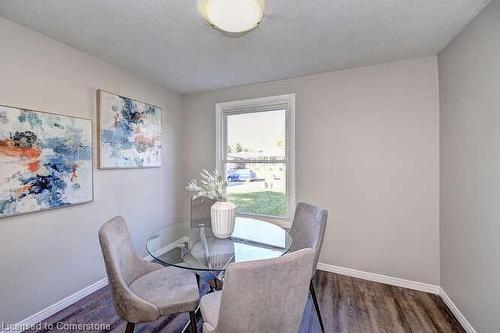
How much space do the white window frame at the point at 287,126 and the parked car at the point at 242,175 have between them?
0.14 meters

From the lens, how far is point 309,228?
6.43 feet

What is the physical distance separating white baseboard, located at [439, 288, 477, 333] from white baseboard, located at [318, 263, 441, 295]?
9cm

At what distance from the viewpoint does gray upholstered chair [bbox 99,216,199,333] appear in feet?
4.38

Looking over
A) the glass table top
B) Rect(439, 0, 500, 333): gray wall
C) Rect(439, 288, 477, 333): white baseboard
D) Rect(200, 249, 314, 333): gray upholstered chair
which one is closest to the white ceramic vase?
the glass table top

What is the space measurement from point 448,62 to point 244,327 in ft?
8.67

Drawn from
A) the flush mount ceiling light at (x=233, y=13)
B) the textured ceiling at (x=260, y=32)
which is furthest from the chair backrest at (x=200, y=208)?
the flush mount ceiling light at (x=233, y=13)

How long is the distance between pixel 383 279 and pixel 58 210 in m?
3.28

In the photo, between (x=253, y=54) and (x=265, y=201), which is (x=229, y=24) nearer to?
(x=253, y=54)

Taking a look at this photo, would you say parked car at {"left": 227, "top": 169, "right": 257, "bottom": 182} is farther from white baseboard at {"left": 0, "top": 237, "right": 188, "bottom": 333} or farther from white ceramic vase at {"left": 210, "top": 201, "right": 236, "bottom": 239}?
white baseboard at {"left": 0, "top": 237, "right": 188, "bottom": 333}

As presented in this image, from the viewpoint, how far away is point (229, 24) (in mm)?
1416

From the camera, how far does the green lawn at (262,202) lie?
9.86 ft

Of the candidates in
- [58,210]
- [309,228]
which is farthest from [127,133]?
[309,228]

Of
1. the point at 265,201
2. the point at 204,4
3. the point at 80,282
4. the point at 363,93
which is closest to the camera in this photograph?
the point at 204,4

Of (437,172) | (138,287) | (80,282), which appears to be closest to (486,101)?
(437,172)
